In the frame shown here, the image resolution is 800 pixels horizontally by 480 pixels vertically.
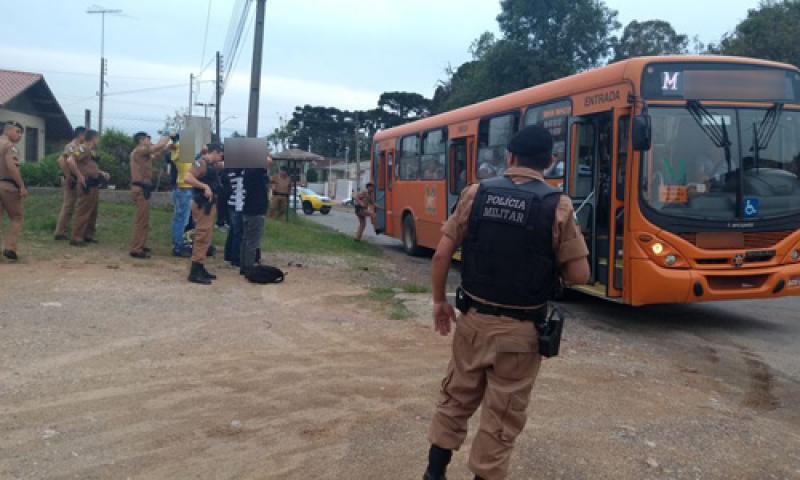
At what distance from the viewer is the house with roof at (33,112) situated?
25.4 m

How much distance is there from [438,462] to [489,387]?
0.47 m

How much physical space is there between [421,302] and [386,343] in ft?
7.29

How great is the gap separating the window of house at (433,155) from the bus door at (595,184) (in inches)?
188

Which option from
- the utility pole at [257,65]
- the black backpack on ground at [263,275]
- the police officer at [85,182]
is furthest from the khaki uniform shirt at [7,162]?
the utility pole at [257,65]

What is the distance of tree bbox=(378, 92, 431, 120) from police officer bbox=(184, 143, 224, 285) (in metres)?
70.8

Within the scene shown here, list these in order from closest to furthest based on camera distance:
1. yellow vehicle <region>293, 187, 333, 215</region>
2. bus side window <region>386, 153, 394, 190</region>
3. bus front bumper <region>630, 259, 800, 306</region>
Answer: bus front bumper <region>630, 259, 800, 306</region>
bus side window <region>386, 153, 394, 190</region>
yellow vehicle <region>293, 187, 333, 215</region>

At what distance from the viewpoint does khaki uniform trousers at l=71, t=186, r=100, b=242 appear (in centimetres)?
1116

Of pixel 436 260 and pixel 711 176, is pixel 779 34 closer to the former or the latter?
pixel 711 176

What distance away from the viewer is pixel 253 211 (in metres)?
9.80

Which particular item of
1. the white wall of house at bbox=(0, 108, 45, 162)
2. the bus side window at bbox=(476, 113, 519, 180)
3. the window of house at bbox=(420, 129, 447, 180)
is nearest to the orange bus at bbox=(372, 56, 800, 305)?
the bus side window at bbox=(476, 113, 519, 180)

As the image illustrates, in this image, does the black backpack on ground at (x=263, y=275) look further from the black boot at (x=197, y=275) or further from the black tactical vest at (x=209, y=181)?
the black tactical vest at (x=209, y=181)

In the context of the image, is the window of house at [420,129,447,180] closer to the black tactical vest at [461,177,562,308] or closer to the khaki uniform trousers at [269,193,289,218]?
the khaki uniform trousers at [269,193,289,218]

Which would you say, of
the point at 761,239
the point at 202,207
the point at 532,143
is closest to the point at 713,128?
the point at 761,239

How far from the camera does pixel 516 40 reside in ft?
163
